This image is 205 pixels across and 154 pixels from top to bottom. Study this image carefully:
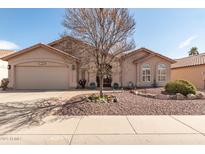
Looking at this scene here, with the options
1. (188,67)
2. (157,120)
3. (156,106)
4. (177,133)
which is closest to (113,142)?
(177,133)

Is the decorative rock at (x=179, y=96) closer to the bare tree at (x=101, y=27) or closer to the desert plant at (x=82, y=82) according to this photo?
the bare tree at (x=101, y=27)

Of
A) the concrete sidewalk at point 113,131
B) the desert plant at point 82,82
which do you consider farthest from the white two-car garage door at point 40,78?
the concrete sidewalk at point 113,131

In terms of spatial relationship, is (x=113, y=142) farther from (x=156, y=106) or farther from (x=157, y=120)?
(x=156, y=106)

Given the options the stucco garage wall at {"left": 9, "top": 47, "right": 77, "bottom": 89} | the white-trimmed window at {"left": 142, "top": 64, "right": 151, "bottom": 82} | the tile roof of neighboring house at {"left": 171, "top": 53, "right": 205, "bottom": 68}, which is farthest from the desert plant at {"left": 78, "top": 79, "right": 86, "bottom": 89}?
the tile roof of neighboring house at {"left": 171, "top": 53, "right": 205, "bottom": 68}

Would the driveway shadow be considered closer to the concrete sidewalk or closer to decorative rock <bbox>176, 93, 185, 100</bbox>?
the concrete sidewalk

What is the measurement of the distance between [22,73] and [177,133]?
607 inches

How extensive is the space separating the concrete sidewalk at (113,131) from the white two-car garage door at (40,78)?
33.0ft

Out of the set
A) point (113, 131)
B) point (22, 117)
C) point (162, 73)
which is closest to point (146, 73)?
point (162, 73)

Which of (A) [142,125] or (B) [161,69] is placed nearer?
(A) [142,125]

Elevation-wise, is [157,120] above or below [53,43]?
below

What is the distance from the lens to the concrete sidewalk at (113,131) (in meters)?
4.27

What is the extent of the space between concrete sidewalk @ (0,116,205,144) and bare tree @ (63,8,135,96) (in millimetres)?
4224

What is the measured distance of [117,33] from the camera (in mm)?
8734

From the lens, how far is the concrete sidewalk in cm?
427
